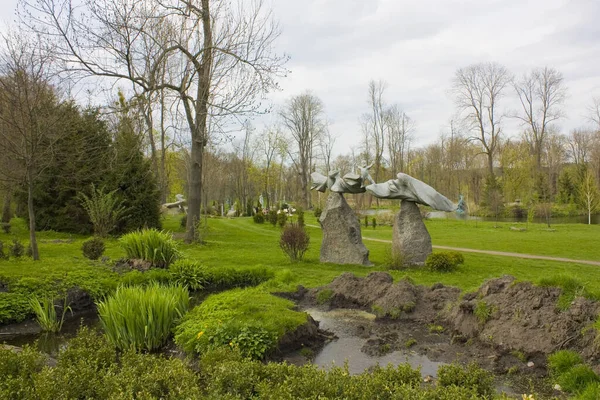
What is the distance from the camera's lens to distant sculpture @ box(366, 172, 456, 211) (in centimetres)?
1234

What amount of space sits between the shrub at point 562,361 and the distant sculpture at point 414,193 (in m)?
7.28

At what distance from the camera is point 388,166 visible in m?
58.5

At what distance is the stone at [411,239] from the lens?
41.2 feet

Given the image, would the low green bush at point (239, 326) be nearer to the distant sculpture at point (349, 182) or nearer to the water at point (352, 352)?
the water at point (352, 352)

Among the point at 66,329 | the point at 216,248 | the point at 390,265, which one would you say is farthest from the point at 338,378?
the point at 216,248

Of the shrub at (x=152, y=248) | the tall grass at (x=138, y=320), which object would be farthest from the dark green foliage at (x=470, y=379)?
the shrub at (x=152, y=248)

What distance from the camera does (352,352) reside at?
631 centimetres

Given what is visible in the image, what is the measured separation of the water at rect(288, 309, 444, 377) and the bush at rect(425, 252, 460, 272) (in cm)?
426

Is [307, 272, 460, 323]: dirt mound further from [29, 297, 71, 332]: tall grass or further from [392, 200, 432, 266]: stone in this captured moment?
[29, 297, 71, 332]: tall grass

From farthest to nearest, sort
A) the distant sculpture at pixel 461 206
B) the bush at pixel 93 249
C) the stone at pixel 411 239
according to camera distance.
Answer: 1. the distant sculpture at pixel 461 206
2. the stone at pixel 411 239
3. the bush at pixel 93 249

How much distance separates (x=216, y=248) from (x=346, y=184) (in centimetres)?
645

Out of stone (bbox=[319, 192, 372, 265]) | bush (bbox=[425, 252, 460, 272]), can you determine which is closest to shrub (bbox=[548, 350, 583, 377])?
bush (bbox=[425, 252, 460, 272])

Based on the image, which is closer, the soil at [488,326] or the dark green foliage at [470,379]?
the dark green foliage at [470,379]

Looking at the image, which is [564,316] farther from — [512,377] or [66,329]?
[66,329]
